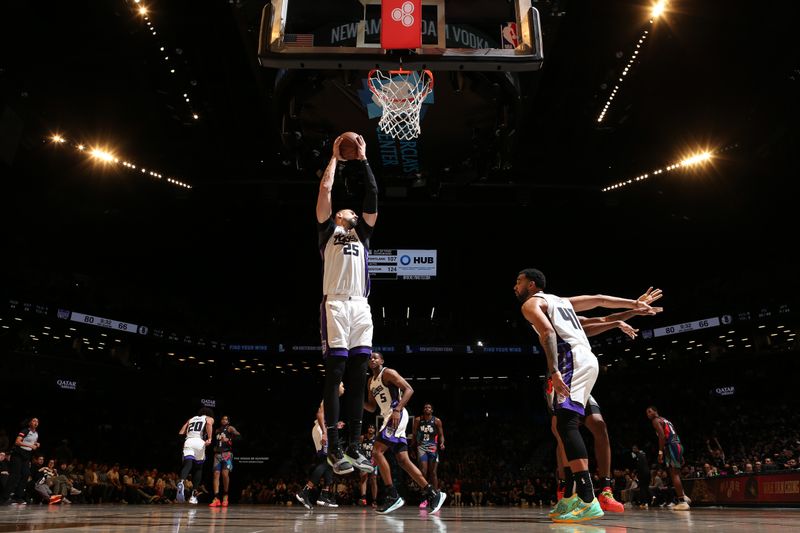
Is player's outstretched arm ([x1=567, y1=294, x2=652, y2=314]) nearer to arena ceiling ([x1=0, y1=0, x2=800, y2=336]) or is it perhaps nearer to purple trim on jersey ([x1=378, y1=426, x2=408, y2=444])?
purple trim on jersey ([x1=378, y1=426, x2=408, y2=444])

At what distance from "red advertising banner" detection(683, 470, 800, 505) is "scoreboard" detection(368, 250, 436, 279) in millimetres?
11172

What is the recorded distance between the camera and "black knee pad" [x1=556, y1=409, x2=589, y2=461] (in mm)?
4992

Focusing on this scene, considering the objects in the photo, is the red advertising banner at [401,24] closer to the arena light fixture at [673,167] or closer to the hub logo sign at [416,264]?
the arena light fixture at [673,167]

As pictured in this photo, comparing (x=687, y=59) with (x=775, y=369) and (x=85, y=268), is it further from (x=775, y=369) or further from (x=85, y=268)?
(x=85, y=268)

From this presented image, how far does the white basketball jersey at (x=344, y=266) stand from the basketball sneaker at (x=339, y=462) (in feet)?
3.75

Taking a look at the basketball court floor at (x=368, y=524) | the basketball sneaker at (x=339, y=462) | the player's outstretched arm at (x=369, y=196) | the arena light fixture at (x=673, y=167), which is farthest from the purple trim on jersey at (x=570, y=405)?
the arena light fixture at (x=673, y=167)

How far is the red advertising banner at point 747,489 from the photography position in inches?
490

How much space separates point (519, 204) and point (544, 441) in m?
12.6

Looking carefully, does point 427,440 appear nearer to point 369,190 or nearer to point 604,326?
point 604,326

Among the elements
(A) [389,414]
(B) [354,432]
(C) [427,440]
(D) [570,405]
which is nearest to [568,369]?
(D) [570,405]

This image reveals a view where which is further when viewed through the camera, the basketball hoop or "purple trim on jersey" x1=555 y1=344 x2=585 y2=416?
the basketball hoop

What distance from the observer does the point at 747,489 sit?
1386cm

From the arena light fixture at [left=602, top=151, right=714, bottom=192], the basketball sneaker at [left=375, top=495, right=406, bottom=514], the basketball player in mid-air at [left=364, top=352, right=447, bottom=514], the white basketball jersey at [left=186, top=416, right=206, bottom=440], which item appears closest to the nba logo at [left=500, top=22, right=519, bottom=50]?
the basketball player in mid-air at [left=364, top=352, right=447, bottom=514]

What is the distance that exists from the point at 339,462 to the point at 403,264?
19.6m
